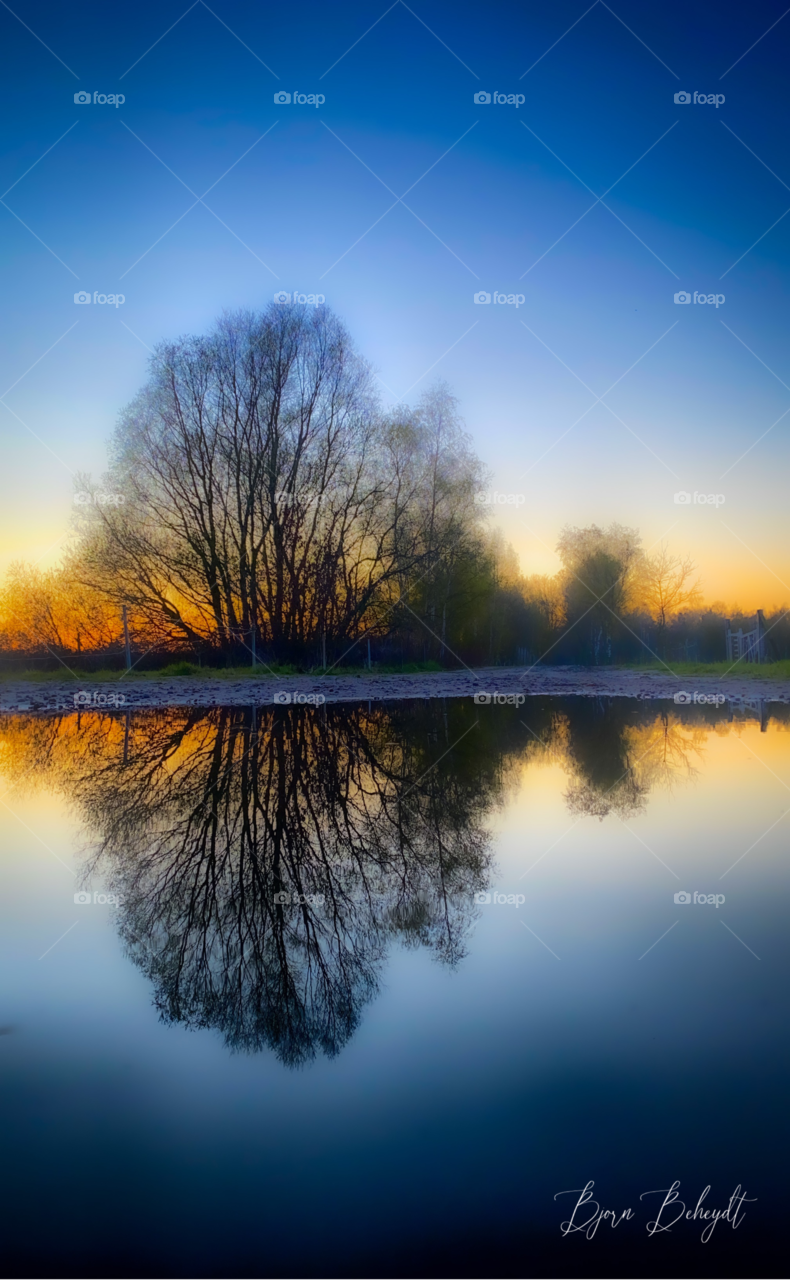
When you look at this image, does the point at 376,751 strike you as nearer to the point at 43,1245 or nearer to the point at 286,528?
the point at 43,1245

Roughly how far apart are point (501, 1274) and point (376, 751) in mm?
6527

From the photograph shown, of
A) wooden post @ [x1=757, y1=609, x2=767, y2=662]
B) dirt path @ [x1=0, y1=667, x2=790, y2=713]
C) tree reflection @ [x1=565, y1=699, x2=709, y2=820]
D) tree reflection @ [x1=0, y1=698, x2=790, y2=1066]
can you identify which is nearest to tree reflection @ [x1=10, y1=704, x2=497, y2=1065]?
tree reflection @ [x1=0, y1=698, x2=790, y2=1066]

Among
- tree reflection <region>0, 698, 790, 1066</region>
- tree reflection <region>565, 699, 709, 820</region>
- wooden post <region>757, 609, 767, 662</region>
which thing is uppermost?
wooden post <region>757, 609, 767, 662</region>

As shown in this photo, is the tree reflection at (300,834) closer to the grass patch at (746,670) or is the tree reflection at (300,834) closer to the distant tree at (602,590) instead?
the grass patch at (746,670)

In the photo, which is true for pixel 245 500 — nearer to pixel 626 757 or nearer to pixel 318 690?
pixel 318 690

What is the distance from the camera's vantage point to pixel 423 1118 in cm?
190

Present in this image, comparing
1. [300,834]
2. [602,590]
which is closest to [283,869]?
[300,834]

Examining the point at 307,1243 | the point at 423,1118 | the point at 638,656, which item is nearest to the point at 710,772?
the point at 423,1118

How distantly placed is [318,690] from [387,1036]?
15450 millimetres

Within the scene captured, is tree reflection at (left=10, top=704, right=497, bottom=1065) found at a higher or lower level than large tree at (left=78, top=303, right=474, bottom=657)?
lower

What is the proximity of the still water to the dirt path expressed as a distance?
33.7 ft

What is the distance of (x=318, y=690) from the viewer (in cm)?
1764

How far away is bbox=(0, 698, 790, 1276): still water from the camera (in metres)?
1.62

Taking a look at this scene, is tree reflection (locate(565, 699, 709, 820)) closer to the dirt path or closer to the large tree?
the dirt path
